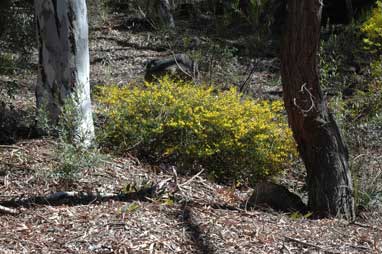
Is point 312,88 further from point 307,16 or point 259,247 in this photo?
point 259,247

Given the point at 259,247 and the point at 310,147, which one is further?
the point at 310,147

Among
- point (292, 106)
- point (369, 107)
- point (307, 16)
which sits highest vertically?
point (307, 16)

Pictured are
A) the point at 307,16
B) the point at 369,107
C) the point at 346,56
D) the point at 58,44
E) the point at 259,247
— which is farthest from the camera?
the point at 346,56

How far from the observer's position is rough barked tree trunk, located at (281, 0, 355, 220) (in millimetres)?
5906

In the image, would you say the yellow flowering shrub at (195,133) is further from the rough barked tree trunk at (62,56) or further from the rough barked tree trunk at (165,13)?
the rough barked tree trunk at (165,13)

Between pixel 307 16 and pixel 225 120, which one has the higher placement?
pixel 307 16

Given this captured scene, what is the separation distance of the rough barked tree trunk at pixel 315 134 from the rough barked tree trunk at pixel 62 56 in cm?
204

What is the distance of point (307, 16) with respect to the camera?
18.9 feet

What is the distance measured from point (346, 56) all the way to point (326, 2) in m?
4.60

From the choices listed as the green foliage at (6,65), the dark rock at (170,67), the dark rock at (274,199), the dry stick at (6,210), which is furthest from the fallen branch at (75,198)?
the dark rock at (170,67)

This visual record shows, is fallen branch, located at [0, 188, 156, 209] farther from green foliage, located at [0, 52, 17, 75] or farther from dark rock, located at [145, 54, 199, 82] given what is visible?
dark rock, located at [145, 54, 199, 82]

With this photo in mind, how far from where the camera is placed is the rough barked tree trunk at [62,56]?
709 cm

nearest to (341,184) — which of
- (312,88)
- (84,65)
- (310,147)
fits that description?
(310,147)

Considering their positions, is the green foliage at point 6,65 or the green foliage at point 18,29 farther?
the green foliage at point 18,29
